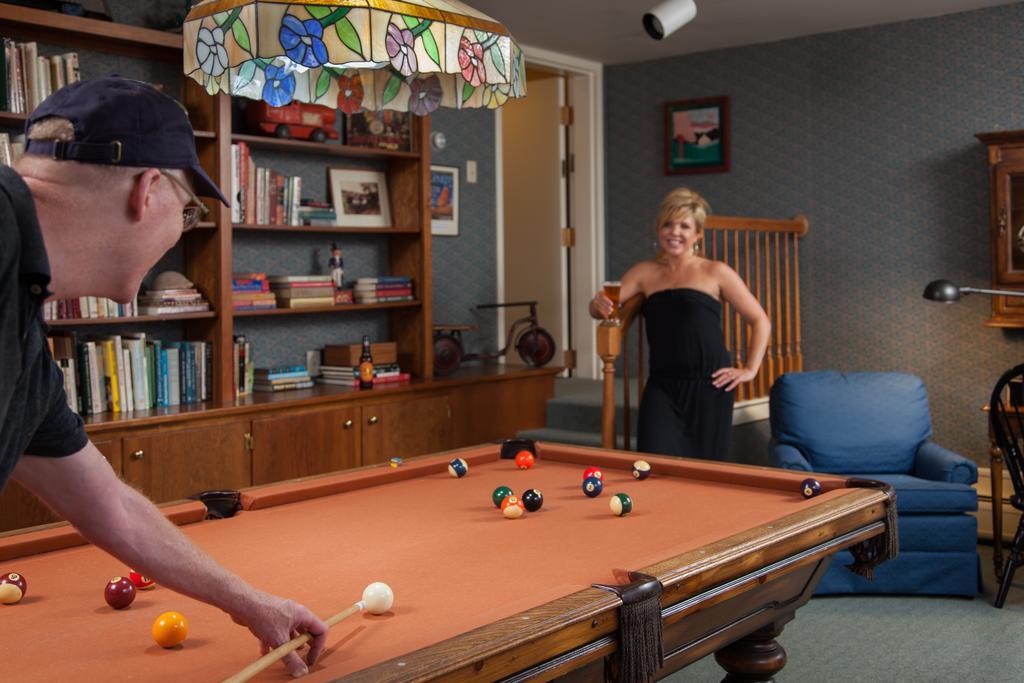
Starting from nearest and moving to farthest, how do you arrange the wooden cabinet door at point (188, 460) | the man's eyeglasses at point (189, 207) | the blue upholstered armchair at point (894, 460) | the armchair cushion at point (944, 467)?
the man's eyeglasses at point (189, 207) → the wooden cabinet door at point (188, 460) → the blue upholstered armchair at point (894, 460) → the armchair cushion at point (944, 467)

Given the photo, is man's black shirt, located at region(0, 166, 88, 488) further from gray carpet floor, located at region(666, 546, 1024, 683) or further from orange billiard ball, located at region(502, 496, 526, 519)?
gray carpet floor, located at region(666, 546, 1024, 683)

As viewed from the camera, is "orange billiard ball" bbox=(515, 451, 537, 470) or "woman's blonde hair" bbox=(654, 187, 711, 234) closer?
"orange billiard ball" bbox=(515, 451, 537, 470)

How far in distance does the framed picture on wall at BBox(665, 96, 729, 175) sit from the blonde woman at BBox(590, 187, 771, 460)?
83.8 inches

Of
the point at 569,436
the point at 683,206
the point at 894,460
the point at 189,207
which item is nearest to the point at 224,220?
the point at 683,206

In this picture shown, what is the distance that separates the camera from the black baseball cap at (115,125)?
1250 millimetres

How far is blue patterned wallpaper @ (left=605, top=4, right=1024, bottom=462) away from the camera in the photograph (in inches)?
225

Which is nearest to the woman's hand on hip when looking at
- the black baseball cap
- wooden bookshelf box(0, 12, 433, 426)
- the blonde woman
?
the blonde woman

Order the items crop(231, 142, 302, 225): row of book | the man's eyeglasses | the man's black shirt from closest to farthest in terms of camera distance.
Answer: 1. the man's black shirt
2. the man's eyeglasses
3. crop(231, 142, 302, 225): row of book

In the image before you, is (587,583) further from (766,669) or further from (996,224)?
(996,224)

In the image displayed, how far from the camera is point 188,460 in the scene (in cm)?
421

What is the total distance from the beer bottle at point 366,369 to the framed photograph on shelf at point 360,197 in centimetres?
64

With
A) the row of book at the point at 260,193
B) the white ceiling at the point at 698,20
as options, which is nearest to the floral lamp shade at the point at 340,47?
the row of book at the point at 260,193

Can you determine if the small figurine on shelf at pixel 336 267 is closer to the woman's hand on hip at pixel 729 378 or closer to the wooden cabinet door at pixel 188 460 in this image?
the wooden cabinet door at pixel 188 460

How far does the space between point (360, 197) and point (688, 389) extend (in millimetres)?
2044
